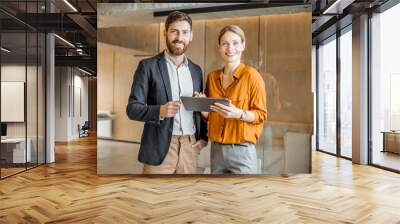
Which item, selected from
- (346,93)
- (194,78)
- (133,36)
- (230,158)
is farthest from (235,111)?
(346,93)

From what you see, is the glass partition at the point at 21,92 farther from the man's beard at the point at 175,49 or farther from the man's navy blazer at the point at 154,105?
the man's beard at the point at 175,49

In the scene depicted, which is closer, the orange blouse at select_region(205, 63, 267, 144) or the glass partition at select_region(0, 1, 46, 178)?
the orange blouse at select_region(205, 63, 267, 144)

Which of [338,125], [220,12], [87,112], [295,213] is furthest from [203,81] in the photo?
[87,112]

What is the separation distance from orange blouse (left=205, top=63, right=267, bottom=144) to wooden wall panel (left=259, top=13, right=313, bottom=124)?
0.32m

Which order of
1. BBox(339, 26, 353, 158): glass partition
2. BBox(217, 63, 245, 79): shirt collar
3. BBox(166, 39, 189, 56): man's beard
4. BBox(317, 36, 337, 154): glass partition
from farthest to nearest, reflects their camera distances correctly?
BBox(317, 36, 337, 154): glass partition < BBox(339, 26, 353, 158): glass partition < BBox(166, 39, 189, 56): man's beard < BBox(217, 63, 245, 79): shirt collar

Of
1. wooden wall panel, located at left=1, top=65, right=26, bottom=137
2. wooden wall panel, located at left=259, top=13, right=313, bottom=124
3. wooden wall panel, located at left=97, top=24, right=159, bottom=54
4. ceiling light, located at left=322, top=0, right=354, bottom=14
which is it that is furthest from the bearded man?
ceiling light, located at left=322, top=0, right=354, bottom=14

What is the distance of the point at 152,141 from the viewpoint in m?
6.54

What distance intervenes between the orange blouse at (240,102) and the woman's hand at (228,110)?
0.09 m

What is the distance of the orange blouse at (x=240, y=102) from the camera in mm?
6352

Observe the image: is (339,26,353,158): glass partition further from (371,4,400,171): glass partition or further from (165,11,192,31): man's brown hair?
(165,11,192,31): man's brown hair

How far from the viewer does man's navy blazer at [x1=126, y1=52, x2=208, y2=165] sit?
641 cm

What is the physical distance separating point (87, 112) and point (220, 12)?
16.1 m

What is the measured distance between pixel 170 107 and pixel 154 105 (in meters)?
0.27

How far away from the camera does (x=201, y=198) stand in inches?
204
